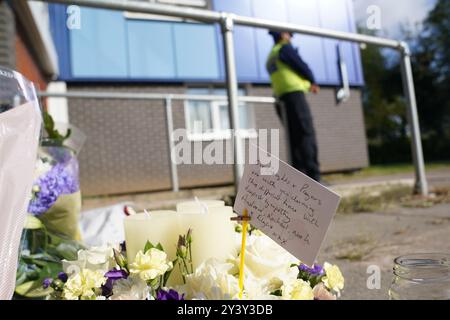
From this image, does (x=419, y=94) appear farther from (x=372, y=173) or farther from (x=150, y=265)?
(x=150, y=265)

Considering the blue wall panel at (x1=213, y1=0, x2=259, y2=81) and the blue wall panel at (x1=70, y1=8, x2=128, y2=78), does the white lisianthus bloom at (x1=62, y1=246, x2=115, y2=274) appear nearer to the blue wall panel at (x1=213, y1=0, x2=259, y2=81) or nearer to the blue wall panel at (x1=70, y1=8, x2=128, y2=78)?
the blue wall panel at (x1=213, y1=0, x2=259, y2=81)

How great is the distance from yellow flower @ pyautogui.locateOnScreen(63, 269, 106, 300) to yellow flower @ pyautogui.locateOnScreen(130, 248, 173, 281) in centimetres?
7

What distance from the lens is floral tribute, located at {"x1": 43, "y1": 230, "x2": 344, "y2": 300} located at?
1.92ft

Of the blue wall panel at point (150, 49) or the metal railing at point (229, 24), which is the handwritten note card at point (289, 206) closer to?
the metal railing at point (229, 24)

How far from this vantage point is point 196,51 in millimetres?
7070

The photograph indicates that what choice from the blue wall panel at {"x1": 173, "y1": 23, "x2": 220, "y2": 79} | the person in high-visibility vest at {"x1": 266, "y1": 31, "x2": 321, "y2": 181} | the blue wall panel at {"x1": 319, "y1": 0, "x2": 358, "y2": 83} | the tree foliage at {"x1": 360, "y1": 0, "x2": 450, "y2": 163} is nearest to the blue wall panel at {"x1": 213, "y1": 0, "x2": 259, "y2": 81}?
the person in high-visibility vest at {"x1": 266, "y1": 31, "x2": 321, "y2": 181}

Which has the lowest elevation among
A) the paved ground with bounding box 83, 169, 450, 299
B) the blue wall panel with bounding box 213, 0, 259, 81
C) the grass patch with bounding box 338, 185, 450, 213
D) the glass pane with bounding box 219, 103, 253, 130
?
the paved ground with bounding box 83, 169, 450, 299

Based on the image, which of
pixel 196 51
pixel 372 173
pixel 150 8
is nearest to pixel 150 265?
pixel 150 8

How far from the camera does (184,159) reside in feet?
5.07

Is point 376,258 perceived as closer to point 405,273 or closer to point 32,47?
point 405,273

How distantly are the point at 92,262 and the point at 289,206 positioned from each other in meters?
0.39

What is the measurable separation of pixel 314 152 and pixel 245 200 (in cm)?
259
